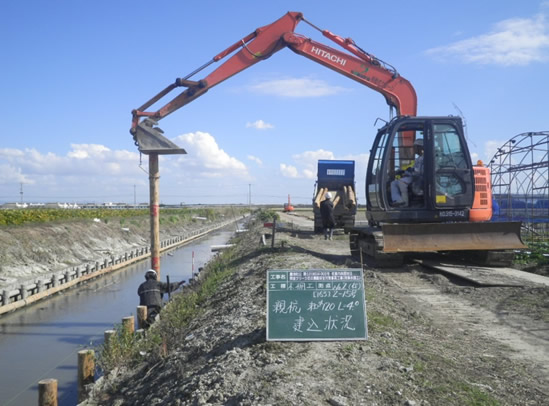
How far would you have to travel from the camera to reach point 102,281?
2256cm

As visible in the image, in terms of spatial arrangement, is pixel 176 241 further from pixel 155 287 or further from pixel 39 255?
pixel 155 287

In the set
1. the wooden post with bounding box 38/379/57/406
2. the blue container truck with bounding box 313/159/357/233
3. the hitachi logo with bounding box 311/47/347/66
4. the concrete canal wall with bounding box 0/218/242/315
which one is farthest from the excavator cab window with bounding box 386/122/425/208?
the concrete canal wall with bounding box 0/218/242/315

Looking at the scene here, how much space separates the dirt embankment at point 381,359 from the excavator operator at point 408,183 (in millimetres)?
2521

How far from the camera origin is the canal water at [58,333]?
32.9 ft

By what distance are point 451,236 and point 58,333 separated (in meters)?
10.5

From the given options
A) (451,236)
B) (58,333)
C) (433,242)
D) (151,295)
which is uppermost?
(451,236)

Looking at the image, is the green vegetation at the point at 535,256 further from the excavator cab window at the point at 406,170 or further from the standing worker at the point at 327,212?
the standing worker at the point at 327,212

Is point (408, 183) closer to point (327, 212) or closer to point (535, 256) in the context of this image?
point (535, 256)

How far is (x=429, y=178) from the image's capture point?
11406 mm

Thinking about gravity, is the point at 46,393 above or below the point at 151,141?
below

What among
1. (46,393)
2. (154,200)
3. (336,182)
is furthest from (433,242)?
(336,182)

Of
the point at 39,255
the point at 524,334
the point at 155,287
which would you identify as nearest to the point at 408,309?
the point at 524,334

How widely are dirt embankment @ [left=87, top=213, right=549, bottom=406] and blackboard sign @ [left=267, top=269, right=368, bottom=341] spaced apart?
146mm

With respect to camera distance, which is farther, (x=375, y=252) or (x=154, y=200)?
(x=154, y=200)
